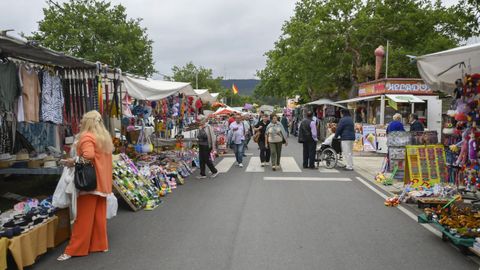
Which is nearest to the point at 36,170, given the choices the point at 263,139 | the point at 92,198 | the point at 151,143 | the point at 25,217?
the point at 25,217

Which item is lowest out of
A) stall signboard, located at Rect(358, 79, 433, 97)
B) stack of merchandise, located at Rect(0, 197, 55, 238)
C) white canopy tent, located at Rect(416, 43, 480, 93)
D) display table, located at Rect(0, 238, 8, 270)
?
display table, located at Rect(0, 238, 8, 270)

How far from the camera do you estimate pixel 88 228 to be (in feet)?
17.4

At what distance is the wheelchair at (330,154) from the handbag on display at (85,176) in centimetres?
957

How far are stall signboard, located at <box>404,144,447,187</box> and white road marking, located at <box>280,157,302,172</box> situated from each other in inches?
153

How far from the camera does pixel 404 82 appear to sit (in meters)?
23.9

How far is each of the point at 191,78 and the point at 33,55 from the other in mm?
62983

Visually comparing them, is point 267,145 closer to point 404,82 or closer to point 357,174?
point 357,174

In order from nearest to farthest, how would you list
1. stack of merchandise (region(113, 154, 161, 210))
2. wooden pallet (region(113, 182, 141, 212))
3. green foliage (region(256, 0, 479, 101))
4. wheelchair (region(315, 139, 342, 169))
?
1. wooden pallet (region(113, 182, 141, 212))
2. stack of merchandise (region(113, 154, 161, 210))
3. wheelchair (region(315, 139, 342, 169))
4. green foliage (region(256, 0, 479, 101))

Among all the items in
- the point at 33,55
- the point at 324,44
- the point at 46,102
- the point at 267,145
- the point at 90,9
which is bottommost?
the point at 267,145

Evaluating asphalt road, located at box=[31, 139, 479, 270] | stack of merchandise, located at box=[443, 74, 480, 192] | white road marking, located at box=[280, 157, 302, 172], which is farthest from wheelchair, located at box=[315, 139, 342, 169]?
stack of merchandise, located at box=[443, 74, 480, 192]

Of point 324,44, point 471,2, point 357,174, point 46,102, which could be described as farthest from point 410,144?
point 324,44

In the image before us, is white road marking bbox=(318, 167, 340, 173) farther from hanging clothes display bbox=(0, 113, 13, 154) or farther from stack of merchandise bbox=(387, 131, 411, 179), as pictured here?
hanging clothes display bbox=(0, 113, 13, 154)

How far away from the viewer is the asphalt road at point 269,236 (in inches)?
196

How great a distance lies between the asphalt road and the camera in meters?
4.98
